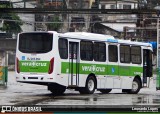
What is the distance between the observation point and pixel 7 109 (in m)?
13.1

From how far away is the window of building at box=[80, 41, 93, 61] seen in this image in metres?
25.3

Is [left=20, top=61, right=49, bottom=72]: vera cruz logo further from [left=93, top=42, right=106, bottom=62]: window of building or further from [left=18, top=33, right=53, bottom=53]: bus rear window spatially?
[left=93, top=42, right=106, bottom=62]: window of building

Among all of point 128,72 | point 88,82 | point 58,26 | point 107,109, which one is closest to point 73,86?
point 88,82

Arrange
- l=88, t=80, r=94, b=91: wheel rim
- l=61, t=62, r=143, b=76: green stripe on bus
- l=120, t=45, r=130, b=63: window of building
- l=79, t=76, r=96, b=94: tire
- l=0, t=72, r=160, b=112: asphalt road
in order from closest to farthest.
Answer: l=0, t=72, r=160, b=112: asphalt road
l=61, t=62, r=143, b=76: green stripe on bus
l=79, t=76, r=96, b=94: tire
l=88, t=80, r=94, b=91: wheel rim
l=120, t=45, r=130, b=63: window of building

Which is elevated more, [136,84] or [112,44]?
[112,44]

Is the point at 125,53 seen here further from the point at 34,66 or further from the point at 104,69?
the point at 34,66

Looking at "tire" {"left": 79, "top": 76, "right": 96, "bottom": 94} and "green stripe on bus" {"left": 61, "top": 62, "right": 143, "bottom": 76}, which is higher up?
"green stripe on bus" {"left": 61, "top": 62, "right": 143, "bottom": 76}

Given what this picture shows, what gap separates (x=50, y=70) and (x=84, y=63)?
243 cm

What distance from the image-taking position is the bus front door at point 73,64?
2459 centimetres

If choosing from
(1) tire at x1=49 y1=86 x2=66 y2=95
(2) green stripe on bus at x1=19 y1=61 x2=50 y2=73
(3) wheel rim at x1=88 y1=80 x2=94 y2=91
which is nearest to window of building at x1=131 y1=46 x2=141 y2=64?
(3) wheel rim at x1=88 y1=80 x2=94 y2=91

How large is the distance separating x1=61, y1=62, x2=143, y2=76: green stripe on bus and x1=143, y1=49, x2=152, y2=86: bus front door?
1.53ft

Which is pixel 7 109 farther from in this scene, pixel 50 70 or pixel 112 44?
pixel 112 44

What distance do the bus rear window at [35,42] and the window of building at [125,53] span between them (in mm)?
5383

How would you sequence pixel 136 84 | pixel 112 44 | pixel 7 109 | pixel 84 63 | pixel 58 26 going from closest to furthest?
pixel 7 109, pixel 84 63, pixel 112 44, pixel 136 84, pixel 58 26
